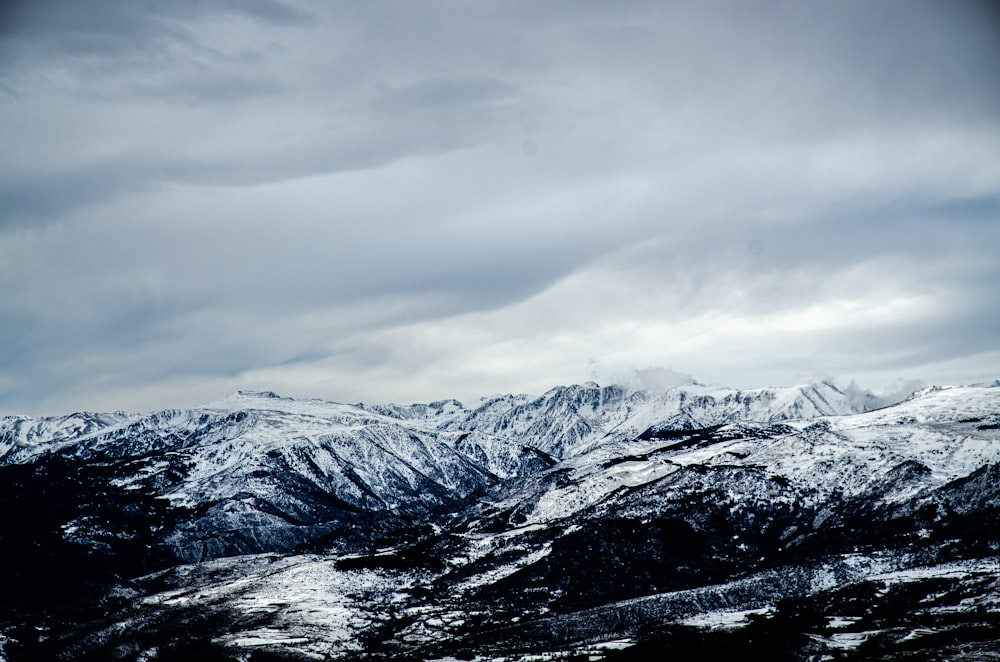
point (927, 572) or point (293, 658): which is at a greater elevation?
point (293, 658)

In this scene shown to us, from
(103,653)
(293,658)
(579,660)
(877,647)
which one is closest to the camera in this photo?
(877,647)

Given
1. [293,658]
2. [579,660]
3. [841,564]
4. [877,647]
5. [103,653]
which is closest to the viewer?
[877,647]

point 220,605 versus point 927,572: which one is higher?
point 220,605

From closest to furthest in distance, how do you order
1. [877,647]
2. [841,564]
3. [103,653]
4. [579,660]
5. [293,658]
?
1. [877,647]
2. [579,660]
3. [293,658]
4. [103,653]
5. [841,564]

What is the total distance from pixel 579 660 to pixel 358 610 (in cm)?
8160

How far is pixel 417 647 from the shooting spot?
154 m

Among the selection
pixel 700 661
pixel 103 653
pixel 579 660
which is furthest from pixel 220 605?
pixel 700 661

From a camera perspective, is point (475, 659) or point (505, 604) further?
point (505, 604)

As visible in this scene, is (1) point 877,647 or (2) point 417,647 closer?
(1) point 877,647

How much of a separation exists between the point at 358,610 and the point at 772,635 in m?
104

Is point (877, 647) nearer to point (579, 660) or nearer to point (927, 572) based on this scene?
point (579, 660)

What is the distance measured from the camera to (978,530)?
628 ft

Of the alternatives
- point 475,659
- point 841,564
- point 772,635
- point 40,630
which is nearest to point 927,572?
point 841,564

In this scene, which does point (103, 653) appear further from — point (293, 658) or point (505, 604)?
point (505, 604)
